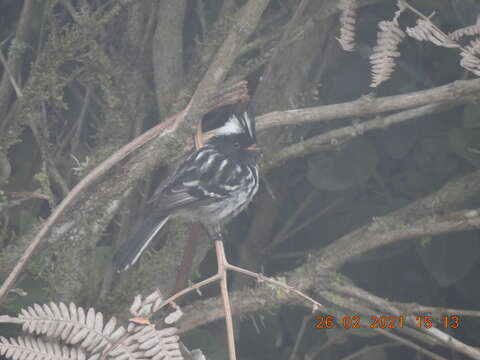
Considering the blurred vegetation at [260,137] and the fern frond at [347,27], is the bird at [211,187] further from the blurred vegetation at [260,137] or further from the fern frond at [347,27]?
the fern frond at [347,27]

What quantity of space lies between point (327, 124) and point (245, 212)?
2.95ft

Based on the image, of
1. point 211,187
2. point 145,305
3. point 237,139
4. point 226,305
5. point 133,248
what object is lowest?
point 211,187

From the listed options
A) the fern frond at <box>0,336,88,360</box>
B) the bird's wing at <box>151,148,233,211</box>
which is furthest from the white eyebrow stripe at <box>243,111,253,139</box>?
the fern frond at <box>0,336,88,360</box>

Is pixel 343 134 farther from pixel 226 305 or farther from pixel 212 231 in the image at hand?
pixel 226 305

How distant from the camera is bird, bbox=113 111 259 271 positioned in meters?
3.04

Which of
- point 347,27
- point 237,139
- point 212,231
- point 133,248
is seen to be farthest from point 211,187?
point 347,27

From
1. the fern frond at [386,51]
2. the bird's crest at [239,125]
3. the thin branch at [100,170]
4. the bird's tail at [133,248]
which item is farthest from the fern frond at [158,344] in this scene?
the bird's crest at [239,125]

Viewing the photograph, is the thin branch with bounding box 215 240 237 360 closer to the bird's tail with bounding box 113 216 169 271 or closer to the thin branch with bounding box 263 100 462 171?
the bird's tail with bounding box 113 216 169 271

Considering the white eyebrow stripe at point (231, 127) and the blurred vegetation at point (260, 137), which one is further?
the white eyebrow stripe at point (231, 127)

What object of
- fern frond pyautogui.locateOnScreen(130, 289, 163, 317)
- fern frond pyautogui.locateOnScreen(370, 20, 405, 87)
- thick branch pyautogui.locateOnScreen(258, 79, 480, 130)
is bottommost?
fern frond pyautogui.locateOnScreen(130, 289, 163, 317)

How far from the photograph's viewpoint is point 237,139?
3.44m

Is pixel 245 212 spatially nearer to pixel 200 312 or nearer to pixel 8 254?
pixel 200 312
